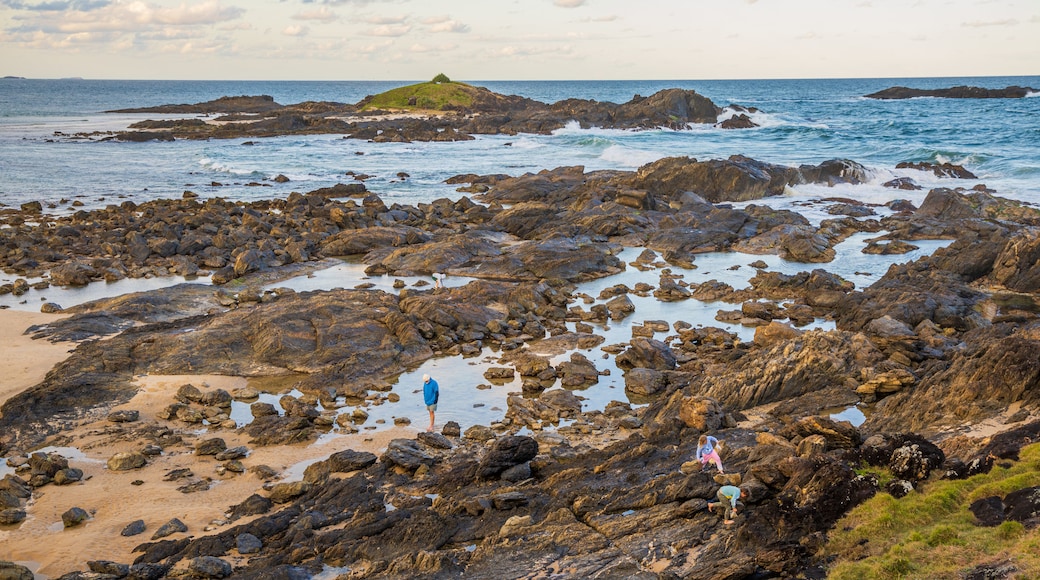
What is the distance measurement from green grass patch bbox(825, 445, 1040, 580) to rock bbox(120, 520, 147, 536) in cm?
Answer: 1265

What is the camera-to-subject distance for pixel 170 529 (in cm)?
1619

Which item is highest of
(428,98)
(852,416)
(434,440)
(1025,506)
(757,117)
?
(428,98)

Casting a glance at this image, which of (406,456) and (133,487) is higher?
(406,456)

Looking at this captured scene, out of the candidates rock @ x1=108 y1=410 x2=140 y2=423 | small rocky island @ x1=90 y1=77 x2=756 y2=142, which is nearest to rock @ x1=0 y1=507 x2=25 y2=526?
rock @ x1=108 y1=410 x2=140 y2=423

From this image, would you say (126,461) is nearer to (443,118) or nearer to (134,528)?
(134,528)

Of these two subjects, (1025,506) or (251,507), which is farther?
(251,507)

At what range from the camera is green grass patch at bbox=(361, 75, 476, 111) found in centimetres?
13488

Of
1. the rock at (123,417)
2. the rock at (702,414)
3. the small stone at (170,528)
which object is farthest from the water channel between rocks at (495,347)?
the small stone at (170,528)

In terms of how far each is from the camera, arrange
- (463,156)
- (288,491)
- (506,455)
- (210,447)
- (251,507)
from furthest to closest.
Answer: (463,156) < (210,447) < (506,455) < (288,491) < (251,507)

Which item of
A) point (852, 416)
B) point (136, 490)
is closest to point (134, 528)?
point (136, 490)

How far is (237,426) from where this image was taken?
21.4 m

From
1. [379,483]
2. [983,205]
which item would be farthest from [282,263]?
[983,205]

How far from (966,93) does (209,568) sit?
19040cm

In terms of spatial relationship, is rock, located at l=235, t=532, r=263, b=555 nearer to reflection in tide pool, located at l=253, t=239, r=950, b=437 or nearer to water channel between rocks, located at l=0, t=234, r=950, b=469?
water channel between rocks, located at l=0, t=234, r=950, b=469
